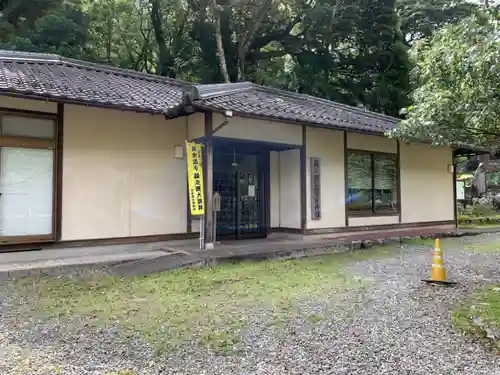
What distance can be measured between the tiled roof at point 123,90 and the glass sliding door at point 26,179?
0.72 m

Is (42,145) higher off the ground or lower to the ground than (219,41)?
lower

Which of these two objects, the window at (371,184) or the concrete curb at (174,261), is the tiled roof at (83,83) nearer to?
the concrete curb at (174,261)

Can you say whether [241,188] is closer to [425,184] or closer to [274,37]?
[425,184]

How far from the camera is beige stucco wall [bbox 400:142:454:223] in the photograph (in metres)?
10.8

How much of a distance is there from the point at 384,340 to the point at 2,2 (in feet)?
58.5

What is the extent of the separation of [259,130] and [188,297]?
14.3 ft

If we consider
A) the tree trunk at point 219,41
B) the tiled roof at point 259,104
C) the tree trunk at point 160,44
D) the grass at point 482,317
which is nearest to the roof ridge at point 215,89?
the tiled roof at point 259,104

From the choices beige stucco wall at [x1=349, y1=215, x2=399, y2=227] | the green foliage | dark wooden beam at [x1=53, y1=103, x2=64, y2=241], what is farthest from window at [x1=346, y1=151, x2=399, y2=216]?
the green foliage

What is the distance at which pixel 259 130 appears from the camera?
809 cm

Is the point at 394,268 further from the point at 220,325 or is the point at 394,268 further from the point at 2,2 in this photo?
the point at 2,2

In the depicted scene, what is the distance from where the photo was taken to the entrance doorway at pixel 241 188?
8680mm

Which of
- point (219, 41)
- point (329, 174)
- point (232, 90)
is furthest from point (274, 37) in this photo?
point (329, 174)

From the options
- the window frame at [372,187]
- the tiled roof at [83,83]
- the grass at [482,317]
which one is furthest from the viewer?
the window frame at [372,187]

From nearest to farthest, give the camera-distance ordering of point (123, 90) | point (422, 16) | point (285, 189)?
point (123, 90) → point (285, 189) → point (422, 16)
